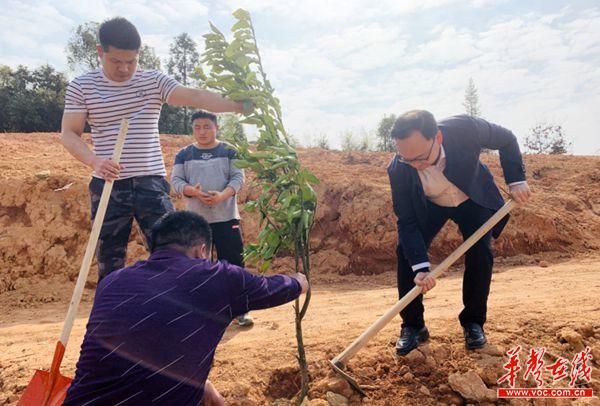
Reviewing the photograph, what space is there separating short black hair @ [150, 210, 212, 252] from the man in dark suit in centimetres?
129

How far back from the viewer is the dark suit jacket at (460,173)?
2631mm

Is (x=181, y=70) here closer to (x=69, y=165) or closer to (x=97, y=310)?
(x=69, y=165)

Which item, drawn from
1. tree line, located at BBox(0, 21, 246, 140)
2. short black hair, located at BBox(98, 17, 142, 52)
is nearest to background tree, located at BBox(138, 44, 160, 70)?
tree line, located at BBox(0, 21, 246, 140)

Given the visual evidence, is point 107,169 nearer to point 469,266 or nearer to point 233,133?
point 233,133

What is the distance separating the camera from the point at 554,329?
301cm

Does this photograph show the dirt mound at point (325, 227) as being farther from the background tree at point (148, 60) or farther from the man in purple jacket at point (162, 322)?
the background tree at point (148, 60)

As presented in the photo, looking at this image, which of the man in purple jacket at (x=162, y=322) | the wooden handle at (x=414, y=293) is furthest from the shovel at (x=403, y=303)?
the man in purple jacket at (x=162, y=322)

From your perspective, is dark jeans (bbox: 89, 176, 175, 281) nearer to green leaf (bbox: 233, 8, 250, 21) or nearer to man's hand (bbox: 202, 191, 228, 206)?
man's hand (bbox: 202, 191, 228, 206)

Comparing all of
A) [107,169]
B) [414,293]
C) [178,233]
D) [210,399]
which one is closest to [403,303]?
[414,293]

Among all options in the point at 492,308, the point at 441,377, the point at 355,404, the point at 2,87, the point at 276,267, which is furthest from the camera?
the point at 2,87

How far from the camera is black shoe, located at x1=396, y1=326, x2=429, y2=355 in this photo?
109 inches

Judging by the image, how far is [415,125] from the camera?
7.85 ft

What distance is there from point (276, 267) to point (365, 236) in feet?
4.68

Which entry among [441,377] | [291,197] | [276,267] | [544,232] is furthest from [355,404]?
[544,232]
